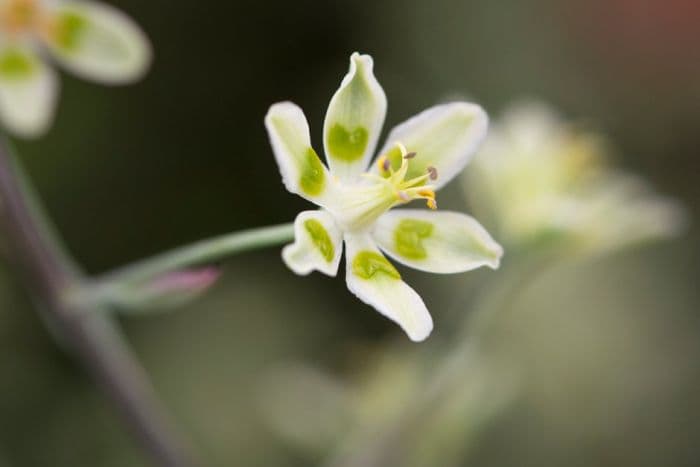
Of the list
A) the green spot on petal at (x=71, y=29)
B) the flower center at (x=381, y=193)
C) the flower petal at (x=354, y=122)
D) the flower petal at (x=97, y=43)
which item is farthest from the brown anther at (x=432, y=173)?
the green spot on petal at (x=71, y=29)

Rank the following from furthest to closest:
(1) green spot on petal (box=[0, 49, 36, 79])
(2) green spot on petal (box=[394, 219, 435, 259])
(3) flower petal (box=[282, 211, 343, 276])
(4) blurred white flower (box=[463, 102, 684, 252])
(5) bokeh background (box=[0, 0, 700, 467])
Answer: (5) bokeh background (box=[0, 0, 700, 467])
(4) blurred white flower (box=[463, 102, 684, 252])
(1) green spot on petal (box=[0, 49, 36, 79])
(2) green spot on petal (box=[394, 219, 435, 259])
(3) flower petal (box=[282, 211, 343, 276])

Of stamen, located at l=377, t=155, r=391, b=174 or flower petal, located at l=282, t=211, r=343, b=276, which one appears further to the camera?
stamen, located at l=377, t=155, r=391, b=174

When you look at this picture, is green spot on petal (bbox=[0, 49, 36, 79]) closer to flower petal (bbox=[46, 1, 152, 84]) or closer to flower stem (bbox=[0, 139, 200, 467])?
flower petal (bbox=[46, 1, 152, 84])

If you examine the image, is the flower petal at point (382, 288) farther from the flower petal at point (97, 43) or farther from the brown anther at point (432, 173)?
the flower petal at point (97, 43)

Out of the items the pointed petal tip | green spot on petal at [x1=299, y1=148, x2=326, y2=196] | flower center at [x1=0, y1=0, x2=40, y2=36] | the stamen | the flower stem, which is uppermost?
flower center at [x1=0, y1=0, x2=40, y2=36]

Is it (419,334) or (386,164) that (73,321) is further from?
(419,334)

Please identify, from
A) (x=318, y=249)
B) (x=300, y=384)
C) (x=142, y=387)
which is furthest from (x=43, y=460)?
(x=318, y=249)

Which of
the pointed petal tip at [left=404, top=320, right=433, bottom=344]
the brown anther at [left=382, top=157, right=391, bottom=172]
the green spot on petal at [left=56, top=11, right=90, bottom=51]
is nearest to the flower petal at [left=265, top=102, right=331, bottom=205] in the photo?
the brown anther at [left=382, top=157, right=391, bottom=172]

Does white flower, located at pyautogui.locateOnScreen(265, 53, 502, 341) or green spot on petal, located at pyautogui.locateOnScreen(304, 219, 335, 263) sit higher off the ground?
white flower, located at pyautogui.locateOnScreen(265, 53, 502, 341)

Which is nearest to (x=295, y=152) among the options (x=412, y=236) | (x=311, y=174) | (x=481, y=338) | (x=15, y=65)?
(x=311, y=174)
